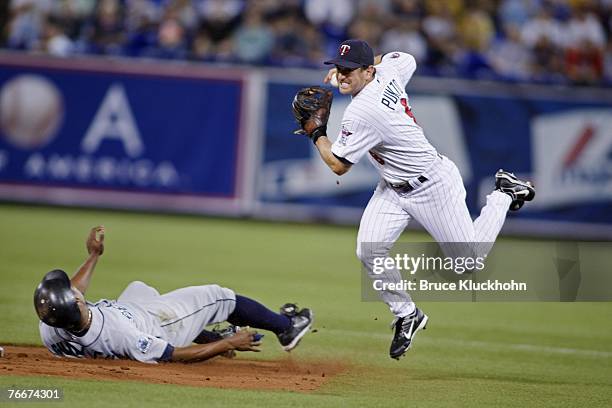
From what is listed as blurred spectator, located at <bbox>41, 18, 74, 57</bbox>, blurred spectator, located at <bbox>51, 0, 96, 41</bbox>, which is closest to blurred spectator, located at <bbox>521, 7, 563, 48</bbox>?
blurred spectator, located at <bbox>51, 0, 96, 41</bbox>

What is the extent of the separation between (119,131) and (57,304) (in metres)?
10.4

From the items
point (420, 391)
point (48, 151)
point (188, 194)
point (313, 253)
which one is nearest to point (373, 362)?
point (420, 391)

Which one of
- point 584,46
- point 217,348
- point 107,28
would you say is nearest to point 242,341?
point 217,348

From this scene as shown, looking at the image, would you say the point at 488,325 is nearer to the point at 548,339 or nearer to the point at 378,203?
the point at 548,339

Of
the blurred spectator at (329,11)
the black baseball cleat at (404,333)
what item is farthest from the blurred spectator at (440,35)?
the black baseball cleat at (404,333)

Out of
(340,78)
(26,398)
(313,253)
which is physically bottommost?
(26,398)

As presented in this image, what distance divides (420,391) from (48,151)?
11.2 metres

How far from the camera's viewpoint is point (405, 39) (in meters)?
18.2

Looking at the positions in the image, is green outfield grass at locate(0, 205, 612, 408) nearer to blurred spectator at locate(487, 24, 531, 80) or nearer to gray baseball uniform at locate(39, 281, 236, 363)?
gray baseball uniform at locate(39, 281, 236, 363)

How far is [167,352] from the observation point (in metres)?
7.36

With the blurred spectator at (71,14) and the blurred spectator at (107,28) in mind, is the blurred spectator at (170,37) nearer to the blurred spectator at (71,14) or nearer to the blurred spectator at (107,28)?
the blurred spectator at (107,28)

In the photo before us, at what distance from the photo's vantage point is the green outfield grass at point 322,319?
698 cm

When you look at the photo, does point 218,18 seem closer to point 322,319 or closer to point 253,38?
point 253,38

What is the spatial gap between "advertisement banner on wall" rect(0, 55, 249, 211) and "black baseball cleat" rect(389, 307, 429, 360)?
8928mm
